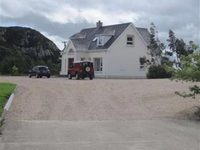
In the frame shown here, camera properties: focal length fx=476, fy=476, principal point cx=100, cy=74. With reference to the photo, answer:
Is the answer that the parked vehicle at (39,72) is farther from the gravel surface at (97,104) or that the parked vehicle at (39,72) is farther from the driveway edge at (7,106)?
the driveway edge at (7,106)

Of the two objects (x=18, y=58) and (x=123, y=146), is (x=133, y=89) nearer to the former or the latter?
(x=123, y=146)

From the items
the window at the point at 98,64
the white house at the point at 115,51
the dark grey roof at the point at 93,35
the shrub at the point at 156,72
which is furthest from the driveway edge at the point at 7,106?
the dark grey roof at the point at 93,35

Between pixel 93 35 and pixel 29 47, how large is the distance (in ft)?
37.2

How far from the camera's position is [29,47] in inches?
2586

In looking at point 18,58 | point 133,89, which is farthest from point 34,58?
point 133,89

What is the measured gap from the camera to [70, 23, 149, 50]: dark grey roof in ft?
179

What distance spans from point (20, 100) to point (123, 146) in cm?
870

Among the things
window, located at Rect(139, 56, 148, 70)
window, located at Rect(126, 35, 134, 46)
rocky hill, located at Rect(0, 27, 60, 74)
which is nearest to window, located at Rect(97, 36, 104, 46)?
window, located at Rect(126, 35, 134, 46)

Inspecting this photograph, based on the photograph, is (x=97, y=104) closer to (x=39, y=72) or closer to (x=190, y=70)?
(x=190, y=70)

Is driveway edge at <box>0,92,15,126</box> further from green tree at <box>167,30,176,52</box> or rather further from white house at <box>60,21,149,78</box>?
white house at <box>60,21,149,78</box>

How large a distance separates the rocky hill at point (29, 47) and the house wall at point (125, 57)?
11.3 m

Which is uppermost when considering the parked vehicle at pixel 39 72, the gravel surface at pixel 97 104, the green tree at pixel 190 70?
the green tree at pixel 190 70

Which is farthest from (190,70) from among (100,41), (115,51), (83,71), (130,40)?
(100,41)

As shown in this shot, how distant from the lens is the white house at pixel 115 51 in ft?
174
